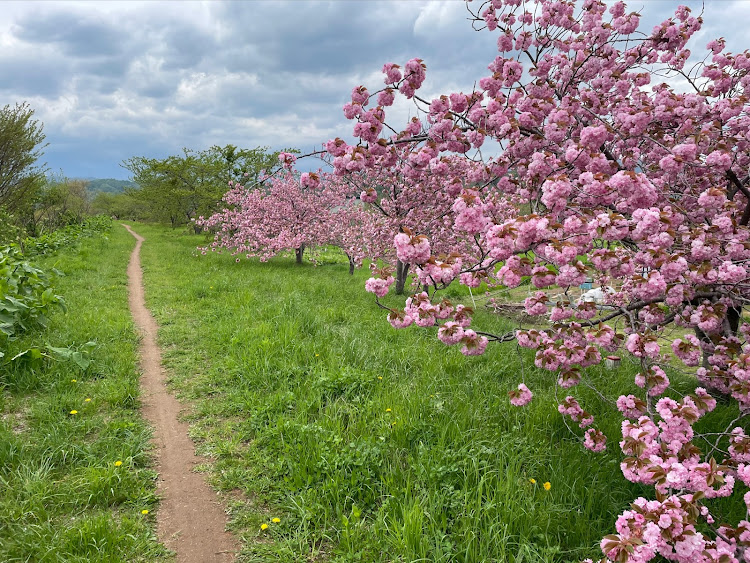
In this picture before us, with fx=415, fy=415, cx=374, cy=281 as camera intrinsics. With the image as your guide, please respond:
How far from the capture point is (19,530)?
2742mm

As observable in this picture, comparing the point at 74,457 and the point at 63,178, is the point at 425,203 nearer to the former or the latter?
the point at 74,457

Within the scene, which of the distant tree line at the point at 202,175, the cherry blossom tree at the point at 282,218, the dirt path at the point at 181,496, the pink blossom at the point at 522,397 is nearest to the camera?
the dirt path at the point at 181,496

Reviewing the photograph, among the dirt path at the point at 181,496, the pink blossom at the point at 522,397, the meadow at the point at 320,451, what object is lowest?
the dirt path at the point at 181,496

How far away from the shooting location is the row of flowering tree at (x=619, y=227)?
2326 millimetres

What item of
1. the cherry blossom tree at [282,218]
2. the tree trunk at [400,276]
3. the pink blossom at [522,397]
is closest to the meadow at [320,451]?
the pink blossom at [522,397]

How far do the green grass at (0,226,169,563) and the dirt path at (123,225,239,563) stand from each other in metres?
0.11

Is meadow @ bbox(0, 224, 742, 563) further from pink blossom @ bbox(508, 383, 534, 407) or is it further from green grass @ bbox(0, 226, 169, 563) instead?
pink blossom @ bbox(508, 383, 534, 407)

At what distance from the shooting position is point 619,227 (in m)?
2.52

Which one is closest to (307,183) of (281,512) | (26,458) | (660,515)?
(281,512)

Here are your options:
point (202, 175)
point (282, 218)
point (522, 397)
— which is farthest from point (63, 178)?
point (522, 397)

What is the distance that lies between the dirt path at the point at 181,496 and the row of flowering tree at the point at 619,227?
1.98 metres

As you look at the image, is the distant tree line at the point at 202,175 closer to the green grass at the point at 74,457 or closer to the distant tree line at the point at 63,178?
the distant tree line at the point at 63,178

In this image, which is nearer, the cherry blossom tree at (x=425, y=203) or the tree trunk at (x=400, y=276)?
the cherry blossom tree at (x=425, y=203)

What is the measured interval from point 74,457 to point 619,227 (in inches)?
178
